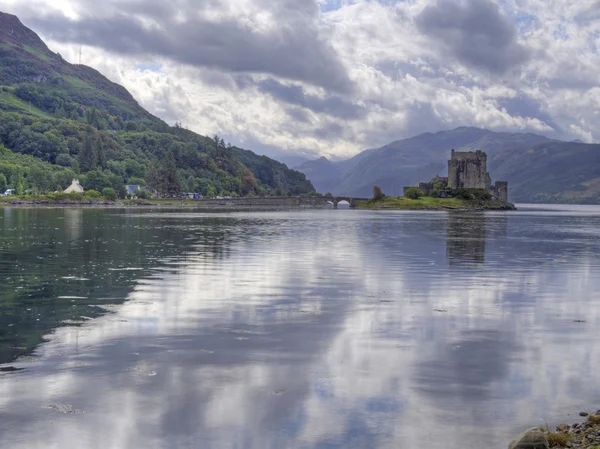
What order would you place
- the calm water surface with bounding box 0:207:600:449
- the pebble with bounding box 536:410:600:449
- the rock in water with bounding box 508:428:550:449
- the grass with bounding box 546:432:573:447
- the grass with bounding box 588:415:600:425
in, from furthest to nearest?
the grass with bounding box 588:415:600:425, the calm water surface with bounding box 0:207:600:449, the grass with bounding box 546:432:573:447, the pebble with bounding box 536:410:600:449, the rock in water with bounding box 508:428:550:449

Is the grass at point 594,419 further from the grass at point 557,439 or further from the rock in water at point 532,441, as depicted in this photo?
the rock in water at point 532,441

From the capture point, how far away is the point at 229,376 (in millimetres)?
20594

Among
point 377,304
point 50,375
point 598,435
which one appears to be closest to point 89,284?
→ point 377,304

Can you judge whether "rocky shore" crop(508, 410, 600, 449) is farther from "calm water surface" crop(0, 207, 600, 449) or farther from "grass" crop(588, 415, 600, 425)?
"calm water surface" crop(0, 207, 600, 449)

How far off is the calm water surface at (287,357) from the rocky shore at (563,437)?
2.75 ft

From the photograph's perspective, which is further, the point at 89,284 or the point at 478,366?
the point at 89,284

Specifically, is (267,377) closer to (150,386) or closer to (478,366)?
(150,386)

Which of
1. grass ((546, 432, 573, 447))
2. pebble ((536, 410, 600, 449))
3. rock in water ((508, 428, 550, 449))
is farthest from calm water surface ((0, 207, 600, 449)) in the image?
grass ((546, 432, 573, 447))

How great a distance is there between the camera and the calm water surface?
16.5 meters

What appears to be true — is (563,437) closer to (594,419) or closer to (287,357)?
(594,419)

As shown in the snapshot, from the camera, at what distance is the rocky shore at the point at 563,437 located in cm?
1502

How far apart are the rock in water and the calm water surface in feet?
3.13

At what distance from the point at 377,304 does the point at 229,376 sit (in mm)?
15695

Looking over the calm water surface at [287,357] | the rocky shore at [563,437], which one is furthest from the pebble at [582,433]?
the calm water surface at [287,357]
